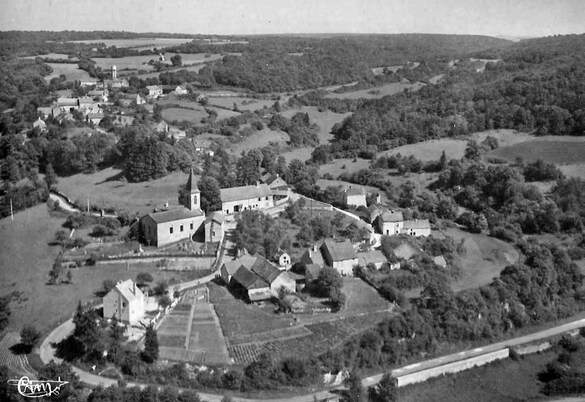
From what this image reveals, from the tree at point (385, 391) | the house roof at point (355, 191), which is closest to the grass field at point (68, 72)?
the house roof at point (355, 191)

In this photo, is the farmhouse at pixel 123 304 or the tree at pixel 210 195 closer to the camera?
the farmhouse at pixel 123 304

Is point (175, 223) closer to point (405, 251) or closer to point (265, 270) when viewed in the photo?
point (265, 270)

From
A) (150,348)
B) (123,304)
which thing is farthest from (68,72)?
(150,348)

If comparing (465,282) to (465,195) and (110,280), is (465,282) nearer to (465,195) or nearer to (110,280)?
(465,195)

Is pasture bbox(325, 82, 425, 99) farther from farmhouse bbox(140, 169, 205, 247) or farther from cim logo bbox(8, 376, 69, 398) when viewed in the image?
cim logo bbox(8, 376, 69, 398)

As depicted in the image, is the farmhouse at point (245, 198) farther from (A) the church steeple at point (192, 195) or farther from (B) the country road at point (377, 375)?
(B) the country road at point (377, 375)

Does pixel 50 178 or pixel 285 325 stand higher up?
pixel 50 178
